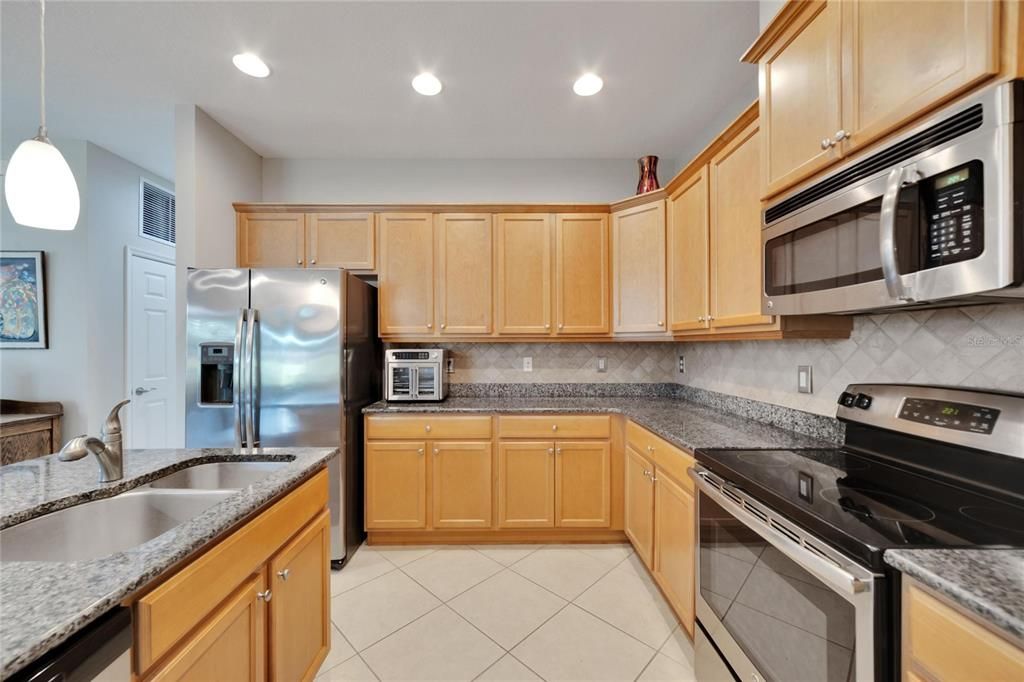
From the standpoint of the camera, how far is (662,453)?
198 centimetres

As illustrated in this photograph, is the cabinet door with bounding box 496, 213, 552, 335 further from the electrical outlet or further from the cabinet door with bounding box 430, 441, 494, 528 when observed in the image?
the electrical outlet

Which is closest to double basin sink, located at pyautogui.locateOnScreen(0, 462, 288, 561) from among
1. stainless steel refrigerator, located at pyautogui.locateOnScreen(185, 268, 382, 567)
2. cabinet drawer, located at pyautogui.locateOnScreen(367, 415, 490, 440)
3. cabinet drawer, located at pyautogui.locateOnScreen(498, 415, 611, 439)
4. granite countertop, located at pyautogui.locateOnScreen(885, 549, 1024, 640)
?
stainless steel refrigerator, located at pyautogui.locateOnScreen(185, 268, 382, 567)

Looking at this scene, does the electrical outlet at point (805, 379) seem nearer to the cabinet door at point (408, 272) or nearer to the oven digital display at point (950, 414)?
the oven digital display at point (950, 414)

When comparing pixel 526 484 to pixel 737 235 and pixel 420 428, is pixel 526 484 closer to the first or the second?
pixel 420 428

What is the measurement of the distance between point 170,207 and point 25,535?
386 centimetres

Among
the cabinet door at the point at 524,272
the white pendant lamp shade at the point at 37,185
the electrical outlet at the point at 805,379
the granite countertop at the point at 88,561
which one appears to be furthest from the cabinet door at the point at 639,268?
the white pendant lamp shade at the point at 37,185

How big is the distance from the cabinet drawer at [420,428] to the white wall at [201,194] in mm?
1265

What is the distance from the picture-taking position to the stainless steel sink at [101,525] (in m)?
0.99

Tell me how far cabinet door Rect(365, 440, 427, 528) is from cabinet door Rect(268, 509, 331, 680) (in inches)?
43.1

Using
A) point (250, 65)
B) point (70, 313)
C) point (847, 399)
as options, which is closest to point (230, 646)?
point (847, 399)

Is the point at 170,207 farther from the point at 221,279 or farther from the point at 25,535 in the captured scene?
the point at 25,535

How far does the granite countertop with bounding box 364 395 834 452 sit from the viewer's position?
172 centimetres

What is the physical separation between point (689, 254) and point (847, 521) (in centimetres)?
165

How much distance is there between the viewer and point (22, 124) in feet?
9.16
